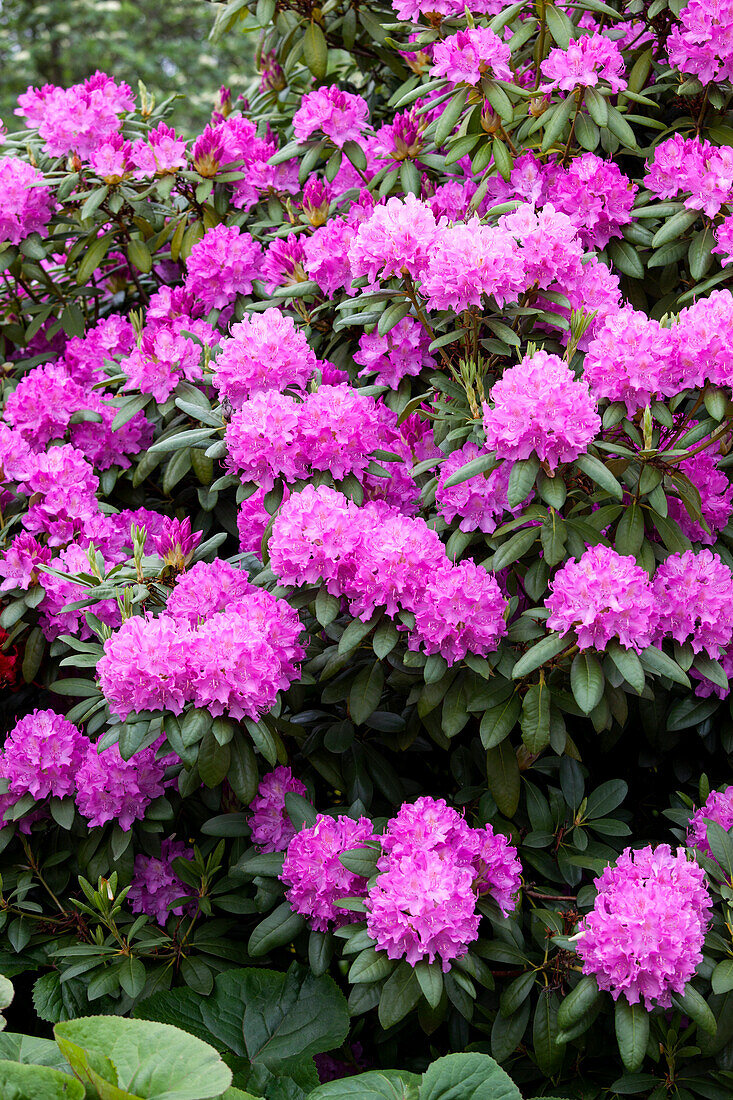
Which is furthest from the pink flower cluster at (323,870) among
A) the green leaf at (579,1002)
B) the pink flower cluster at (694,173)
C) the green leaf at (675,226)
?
the pink flower cluster at (694,173)

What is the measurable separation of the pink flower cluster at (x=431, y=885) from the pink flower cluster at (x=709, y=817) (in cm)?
35

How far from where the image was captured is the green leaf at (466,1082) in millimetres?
1471

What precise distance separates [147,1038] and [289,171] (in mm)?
1967

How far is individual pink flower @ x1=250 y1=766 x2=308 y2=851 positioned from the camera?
6.36 ft

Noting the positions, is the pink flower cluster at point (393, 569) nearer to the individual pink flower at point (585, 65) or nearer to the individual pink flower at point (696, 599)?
the individual pink flower at point (696, 599)

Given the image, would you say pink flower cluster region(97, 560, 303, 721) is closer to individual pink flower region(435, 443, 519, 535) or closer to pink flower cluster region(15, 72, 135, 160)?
individual pink flower region(435, 443, 519, 535)

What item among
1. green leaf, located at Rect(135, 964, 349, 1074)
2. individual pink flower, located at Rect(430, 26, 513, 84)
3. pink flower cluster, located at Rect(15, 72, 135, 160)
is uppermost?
individual pink flower, located at Rect(430, 26, 513, 84)

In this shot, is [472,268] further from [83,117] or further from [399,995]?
[83,117]

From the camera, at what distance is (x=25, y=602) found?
2104mm

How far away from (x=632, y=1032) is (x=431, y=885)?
37 cm

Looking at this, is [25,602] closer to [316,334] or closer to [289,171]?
[316,334]

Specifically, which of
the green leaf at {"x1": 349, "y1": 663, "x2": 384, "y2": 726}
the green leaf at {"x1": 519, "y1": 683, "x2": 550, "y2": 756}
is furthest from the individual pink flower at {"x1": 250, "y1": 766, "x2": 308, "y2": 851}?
the green leaf at {"x1": 519, "y1": 683, "x2": 550, "y2": 756}

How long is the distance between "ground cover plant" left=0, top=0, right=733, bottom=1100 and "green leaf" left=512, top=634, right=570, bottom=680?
11 millimetres

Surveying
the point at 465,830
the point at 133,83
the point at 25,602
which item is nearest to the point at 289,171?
the point at 25,602
